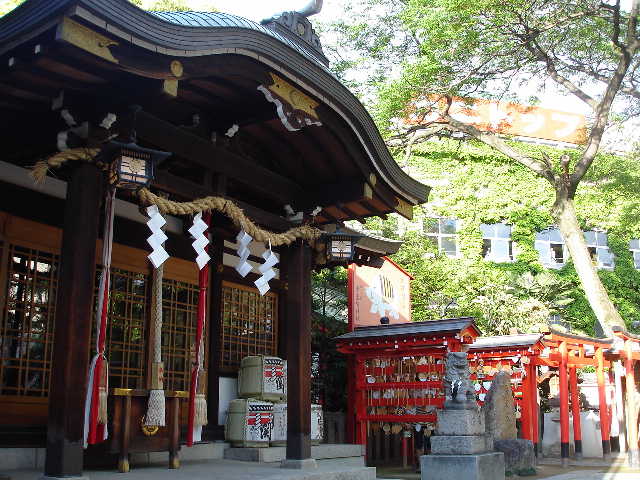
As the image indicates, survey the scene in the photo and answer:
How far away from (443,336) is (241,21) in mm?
7362

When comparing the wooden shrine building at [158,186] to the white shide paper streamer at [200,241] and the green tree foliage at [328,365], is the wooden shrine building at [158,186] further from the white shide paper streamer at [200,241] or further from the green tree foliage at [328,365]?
the green tree foliage at [328,365]

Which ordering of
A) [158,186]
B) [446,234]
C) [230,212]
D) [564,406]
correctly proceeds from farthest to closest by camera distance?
[446,234], [564,406], [230,212], [158,186]

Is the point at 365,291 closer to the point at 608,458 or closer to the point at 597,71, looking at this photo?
the point at 608,458

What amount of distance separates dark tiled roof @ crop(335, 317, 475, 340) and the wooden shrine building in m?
1.95

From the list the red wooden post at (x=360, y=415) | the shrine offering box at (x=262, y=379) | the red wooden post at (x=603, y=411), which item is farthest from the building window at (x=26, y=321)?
the red wooden post at (x=603, y=411)

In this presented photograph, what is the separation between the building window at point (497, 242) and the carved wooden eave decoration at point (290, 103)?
69.9 ft

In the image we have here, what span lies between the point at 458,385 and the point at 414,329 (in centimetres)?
292

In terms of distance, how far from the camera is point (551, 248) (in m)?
27.9

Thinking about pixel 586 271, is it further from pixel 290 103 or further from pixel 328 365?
pixel 290 103

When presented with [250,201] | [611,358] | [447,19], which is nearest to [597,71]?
[447,19]

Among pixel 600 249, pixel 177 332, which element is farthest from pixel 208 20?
pixel 600 249

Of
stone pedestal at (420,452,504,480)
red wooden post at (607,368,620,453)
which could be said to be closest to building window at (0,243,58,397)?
stone pedestal at (420,452,504,480)

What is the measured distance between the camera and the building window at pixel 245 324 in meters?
10.3

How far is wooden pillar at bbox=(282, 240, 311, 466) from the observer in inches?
305
